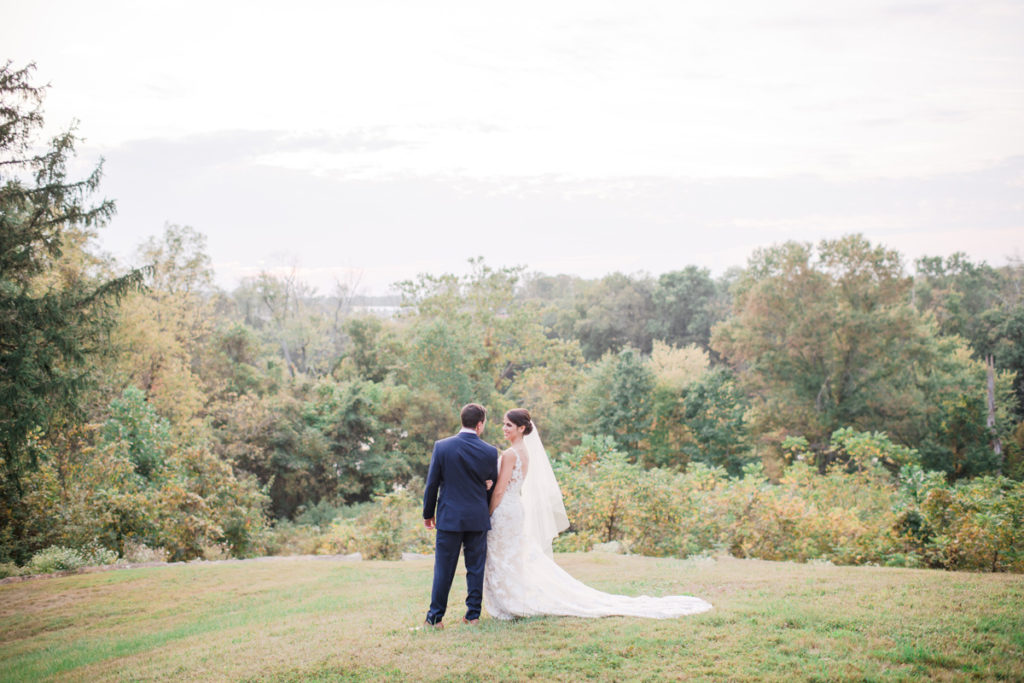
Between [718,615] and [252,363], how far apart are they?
3213 centimetres

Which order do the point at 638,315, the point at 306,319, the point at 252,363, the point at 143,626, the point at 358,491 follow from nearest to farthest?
the point at 143,626 → the point at 358,491 → the point at 252,363 → the point at 306,319 → the point at 638,315

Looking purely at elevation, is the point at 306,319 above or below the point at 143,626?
above

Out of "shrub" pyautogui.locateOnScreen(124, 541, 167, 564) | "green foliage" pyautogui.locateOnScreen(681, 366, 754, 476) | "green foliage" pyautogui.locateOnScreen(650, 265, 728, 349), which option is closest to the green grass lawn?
"shrub" pyautogui.locateOnScreen(124, 541, 167, 564)

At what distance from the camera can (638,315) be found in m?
58.4

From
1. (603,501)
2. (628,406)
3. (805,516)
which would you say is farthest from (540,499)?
(628,406)

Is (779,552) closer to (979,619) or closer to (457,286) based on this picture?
(979,619)

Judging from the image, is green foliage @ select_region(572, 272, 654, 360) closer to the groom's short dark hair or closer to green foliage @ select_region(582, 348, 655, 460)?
green foliage @ select_region(582, 348, 655, 460)

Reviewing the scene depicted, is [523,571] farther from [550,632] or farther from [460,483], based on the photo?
[460,483]

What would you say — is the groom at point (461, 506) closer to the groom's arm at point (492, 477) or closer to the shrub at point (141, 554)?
the groom's arm at point (492, 477)

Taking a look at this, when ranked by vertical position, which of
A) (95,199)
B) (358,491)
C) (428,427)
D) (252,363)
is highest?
(95,199)

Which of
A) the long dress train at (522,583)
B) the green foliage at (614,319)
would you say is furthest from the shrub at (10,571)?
the green foliage at (614,319)

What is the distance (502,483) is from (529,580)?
97 cm

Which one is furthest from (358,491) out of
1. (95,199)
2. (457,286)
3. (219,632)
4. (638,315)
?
(638,315)

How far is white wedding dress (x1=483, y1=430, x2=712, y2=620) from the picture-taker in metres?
6.13
